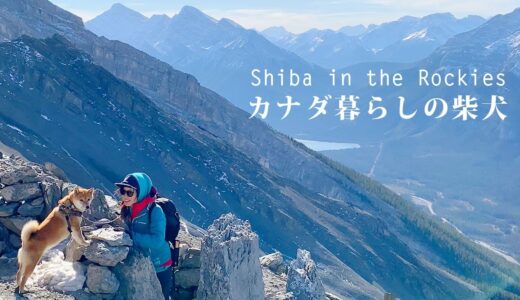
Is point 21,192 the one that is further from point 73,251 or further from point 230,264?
point 230,264

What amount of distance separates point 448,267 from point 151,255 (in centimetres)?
19027

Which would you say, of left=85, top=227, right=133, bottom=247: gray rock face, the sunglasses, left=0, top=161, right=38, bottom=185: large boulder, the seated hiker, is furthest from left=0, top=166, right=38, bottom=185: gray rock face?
the sunglasses

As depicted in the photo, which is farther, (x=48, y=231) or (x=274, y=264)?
(x=274, y=264)

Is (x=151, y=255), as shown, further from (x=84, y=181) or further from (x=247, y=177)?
(x=247, y=177)

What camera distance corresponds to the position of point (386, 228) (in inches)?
7352

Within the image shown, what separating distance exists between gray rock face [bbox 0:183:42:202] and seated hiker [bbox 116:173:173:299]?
12.1 feet

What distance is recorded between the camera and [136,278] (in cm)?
1912

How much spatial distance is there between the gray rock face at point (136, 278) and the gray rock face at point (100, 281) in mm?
417

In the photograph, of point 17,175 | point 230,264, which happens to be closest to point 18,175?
point 17,175

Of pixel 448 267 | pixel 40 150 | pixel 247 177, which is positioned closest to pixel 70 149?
pixel 40 150

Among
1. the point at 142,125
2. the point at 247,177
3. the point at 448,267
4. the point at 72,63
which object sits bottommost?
the point at 448,267

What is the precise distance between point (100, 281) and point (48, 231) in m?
2.08

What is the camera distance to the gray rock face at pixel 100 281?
18.6m

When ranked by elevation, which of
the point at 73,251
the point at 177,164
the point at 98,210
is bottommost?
the point at 177,164
